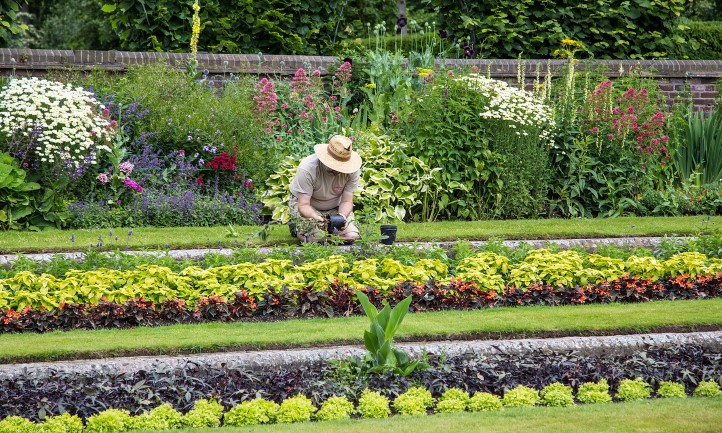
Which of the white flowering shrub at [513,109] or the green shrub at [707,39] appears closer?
the white flowering shrub at [513,109]

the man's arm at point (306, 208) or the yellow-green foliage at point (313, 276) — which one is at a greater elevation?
the man's arm at point (306, 208)

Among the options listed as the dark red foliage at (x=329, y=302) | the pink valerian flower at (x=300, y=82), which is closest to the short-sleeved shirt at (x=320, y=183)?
the dark red foliage at (x=329, y=302)

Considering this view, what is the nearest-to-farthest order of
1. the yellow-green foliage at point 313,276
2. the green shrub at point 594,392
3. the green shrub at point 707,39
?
the green shrub at point 594,392, the yellow-green foliage at point 313,276, the green shrub at point 707,39

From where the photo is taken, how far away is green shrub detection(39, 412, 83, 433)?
5059 millimetres

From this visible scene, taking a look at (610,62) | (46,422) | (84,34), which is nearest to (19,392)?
(46,422)

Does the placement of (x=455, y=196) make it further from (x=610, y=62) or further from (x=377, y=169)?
(x=610, y=62)

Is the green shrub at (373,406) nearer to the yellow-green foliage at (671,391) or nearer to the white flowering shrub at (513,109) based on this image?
the yellow-green foliage at (671,391)

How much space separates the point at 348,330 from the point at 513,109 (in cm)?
539

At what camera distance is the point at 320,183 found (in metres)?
9.31

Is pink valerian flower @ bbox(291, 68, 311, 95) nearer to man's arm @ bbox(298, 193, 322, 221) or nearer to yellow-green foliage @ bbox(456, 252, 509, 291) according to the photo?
man's arm @ bbox(298, 193, 322, 221)

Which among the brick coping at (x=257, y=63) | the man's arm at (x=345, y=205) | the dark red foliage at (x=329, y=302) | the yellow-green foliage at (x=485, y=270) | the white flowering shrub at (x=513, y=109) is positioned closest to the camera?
the dark red foliage at (x=329, y=302)

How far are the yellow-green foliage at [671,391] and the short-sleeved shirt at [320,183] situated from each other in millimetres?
4081

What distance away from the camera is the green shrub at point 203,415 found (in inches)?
207

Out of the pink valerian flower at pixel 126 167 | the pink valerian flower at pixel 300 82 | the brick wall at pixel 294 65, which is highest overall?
the brick wall at pixel 294 65
